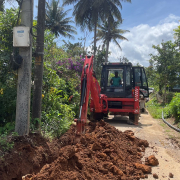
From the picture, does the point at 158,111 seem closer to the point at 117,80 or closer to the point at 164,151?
the point at 117,80

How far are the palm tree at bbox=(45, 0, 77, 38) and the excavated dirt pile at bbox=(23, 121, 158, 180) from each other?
2598 centimetres

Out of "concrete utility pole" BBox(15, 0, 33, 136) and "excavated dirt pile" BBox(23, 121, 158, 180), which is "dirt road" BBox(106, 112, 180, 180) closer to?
"excavated dirt pile" BBox(23, 121, 158, 180)

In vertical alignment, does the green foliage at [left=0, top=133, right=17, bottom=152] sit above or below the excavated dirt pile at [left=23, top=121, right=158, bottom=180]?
above

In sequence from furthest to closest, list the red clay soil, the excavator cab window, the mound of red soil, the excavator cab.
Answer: the excavator cab window, the excavator cab, the red clay soil, the mound of red soil

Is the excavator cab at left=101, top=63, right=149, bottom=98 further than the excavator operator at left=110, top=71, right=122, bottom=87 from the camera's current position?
No

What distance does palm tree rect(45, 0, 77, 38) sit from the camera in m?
29.8

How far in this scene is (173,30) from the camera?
14422mm

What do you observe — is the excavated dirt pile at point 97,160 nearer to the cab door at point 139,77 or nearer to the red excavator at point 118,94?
the red excavator at point 118,94

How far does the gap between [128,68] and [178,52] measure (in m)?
8.72

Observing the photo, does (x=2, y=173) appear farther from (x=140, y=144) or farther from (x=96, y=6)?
(x=96, y=6)

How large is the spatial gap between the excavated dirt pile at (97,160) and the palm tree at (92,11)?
55.8 ft

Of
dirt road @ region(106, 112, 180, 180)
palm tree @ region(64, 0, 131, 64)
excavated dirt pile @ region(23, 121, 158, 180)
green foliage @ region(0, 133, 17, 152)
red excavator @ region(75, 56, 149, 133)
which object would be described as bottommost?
dirt road @ region(106, 112, 180, 180)

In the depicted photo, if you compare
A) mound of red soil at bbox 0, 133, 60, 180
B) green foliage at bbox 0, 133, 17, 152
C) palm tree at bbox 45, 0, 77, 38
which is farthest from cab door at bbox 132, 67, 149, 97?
palm tree at bbox 45, 0, 77, 38

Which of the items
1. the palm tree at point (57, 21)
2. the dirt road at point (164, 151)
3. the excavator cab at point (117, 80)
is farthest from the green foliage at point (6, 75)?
the palm tree at point (57, 21)
